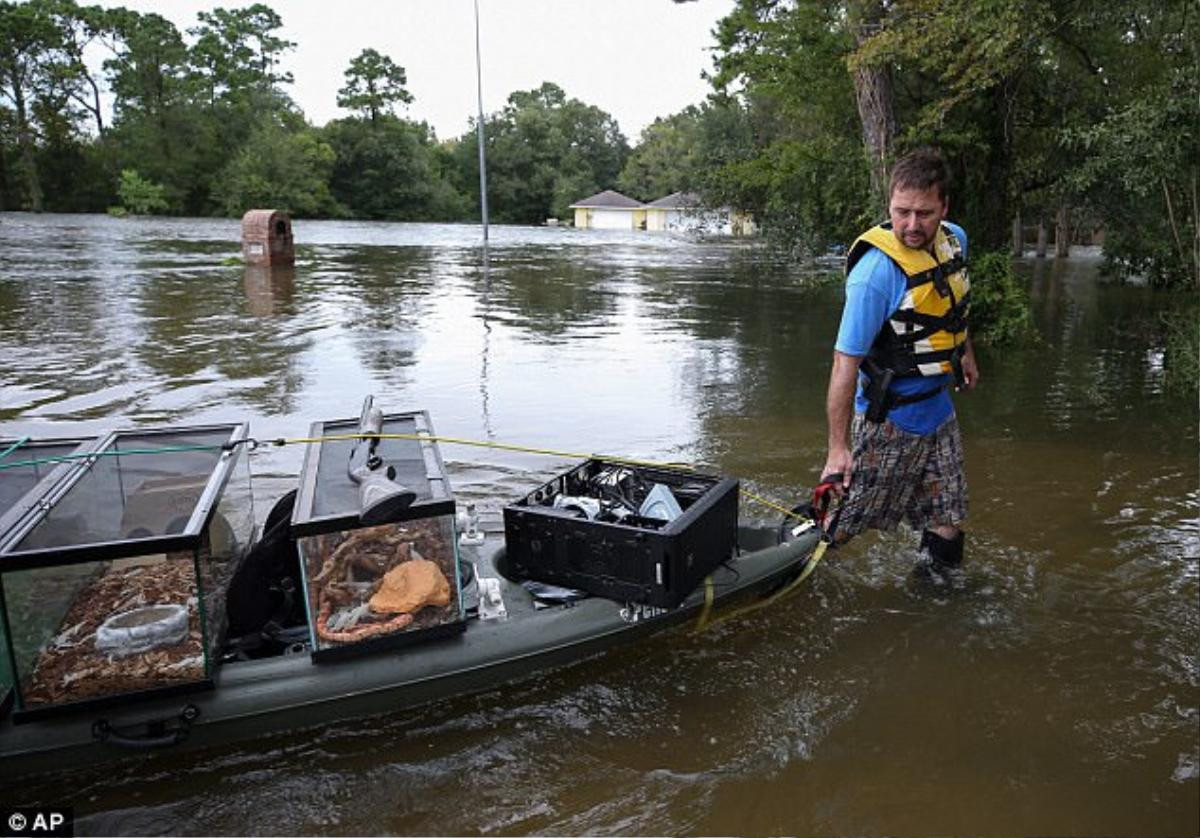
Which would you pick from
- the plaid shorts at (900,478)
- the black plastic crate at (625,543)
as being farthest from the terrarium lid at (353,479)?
the plaid shorts at (900,478)

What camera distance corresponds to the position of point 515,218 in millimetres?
87500

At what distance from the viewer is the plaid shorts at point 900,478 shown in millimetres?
4223

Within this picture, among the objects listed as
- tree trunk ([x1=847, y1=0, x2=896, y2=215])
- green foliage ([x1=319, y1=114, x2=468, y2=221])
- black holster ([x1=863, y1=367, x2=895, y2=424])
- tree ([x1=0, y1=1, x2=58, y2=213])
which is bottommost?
black holster ([x1=863, y1=367, x2=895, y2=424])

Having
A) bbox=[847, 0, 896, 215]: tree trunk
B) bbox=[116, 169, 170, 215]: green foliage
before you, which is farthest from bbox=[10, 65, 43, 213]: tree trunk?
bbox=[847, 0, 896, 215]: tree trunk

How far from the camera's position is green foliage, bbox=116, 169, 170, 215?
65000 millimetres

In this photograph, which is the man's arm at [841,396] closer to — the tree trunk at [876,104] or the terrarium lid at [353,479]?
the terrarium lid at [353,479]

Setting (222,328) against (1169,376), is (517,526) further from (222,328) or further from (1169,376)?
(222,328)

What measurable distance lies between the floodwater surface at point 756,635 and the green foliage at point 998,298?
18.3 inches

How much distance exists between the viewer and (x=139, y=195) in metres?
65.4

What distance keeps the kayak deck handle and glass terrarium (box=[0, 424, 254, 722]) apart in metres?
0.10

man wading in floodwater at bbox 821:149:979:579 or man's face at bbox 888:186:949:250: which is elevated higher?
man's face at bbox 888:186:949:250

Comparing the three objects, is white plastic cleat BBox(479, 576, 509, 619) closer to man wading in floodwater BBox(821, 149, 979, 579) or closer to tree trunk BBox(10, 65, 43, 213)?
man wading in floodwater BBox(821, 149, 979, 579)

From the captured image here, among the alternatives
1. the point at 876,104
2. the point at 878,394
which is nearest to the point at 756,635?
the point at 878,394

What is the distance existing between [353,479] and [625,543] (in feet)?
3.92
